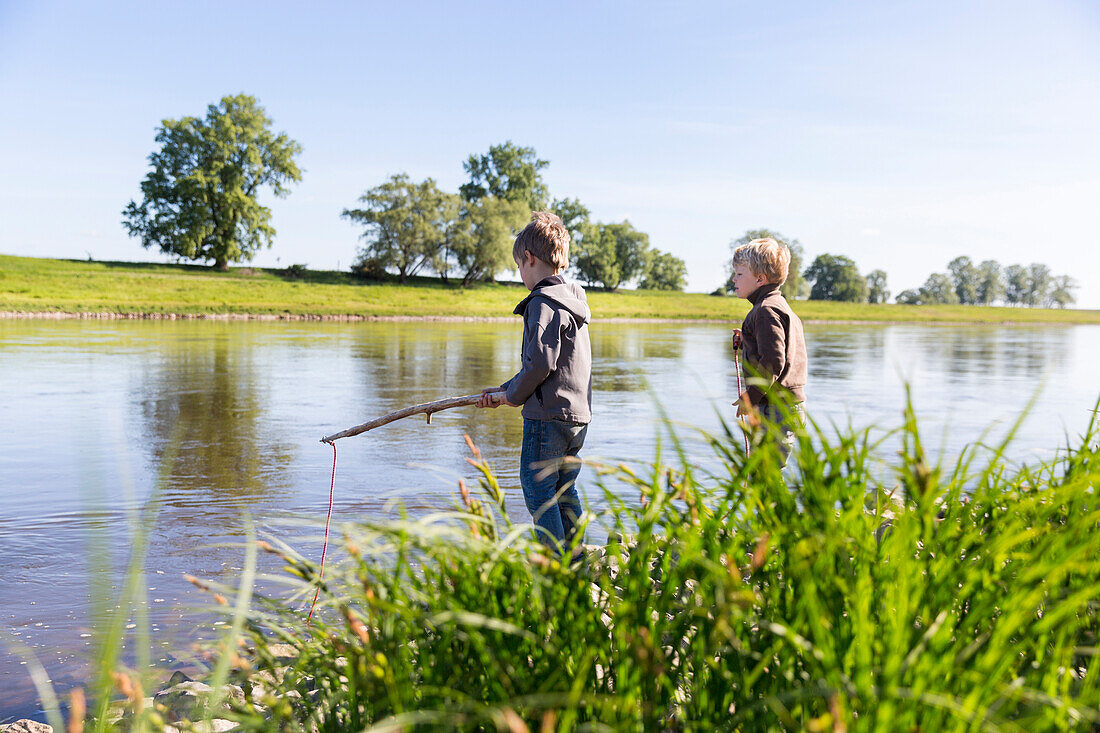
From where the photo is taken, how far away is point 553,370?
435 cm

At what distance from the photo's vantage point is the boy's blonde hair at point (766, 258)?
4859mm

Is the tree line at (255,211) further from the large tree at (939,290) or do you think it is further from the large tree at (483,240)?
the large tree at (939,290)

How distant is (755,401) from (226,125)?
228 ft

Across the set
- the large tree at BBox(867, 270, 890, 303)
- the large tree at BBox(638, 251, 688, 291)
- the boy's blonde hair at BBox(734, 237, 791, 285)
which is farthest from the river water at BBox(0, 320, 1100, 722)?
the large tree at BBox(867, 270, 890, 303)

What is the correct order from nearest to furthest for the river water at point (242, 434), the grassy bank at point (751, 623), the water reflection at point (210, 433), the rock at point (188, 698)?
the grassy bank at point (751, 623) → the rock at point (188, 698) → the river water at point (242, 434) → the water reflection at point (210, 433)

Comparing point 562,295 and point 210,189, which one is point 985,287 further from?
point 562,295

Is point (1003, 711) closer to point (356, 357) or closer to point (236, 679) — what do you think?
point (236, 679)

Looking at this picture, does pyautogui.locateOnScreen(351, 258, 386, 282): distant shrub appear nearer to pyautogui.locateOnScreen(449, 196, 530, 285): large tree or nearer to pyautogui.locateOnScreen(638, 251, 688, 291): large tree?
pyautogui.locateOnScreen(449, 196, 530, 285): large tree

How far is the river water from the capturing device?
456 centimetres

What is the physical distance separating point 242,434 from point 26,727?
23.0 feet

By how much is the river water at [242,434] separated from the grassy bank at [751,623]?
9.9 inches

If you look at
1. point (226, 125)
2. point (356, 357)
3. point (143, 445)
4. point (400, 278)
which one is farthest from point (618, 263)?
point (143, 445)

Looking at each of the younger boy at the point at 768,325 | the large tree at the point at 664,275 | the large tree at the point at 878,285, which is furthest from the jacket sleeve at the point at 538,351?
the large tree at the point at 878,285

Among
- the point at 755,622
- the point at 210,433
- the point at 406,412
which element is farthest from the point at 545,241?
the point at 210,433
